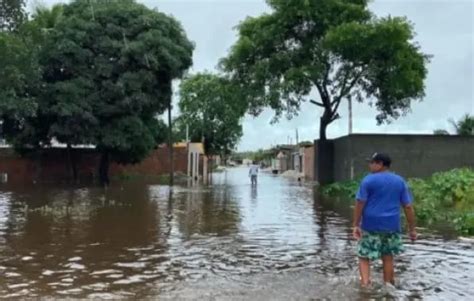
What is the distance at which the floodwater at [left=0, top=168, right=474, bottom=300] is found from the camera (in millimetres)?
7902

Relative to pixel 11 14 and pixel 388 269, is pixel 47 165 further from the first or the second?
pixel 388 269

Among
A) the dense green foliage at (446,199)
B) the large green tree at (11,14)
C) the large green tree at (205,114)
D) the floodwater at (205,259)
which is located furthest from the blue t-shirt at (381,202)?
the large green tree at (205,114)

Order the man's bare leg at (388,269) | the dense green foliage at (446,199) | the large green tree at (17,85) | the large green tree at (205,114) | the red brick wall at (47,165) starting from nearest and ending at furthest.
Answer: the man's bare leg at (388,269) < the dense green foliage at (446,199) < the large green tree at (17,85) < the red brick wall at (47,165) < the large green tree at (205,114)

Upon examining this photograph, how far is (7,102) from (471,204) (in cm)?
2000

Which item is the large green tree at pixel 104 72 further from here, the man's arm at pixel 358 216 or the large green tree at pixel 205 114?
the large green tree at pixel 205 114

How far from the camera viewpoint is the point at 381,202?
318 inches

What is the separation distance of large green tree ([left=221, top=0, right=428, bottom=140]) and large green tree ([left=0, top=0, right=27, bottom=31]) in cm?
1365

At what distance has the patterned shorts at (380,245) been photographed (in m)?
8.08

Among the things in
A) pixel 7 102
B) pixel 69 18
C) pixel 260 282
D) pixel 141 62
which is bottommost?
pixel 260 282

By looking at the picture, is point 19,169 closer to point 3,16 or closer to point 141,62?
point 141,62

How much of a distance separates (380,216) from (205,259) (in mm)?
3264

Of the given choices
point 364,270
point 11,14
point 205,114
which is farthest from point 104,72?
point 205,114

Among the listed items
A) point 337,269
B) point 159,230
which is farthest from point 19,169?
point 337,269

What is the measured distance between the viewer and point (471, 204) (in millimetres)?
17562
